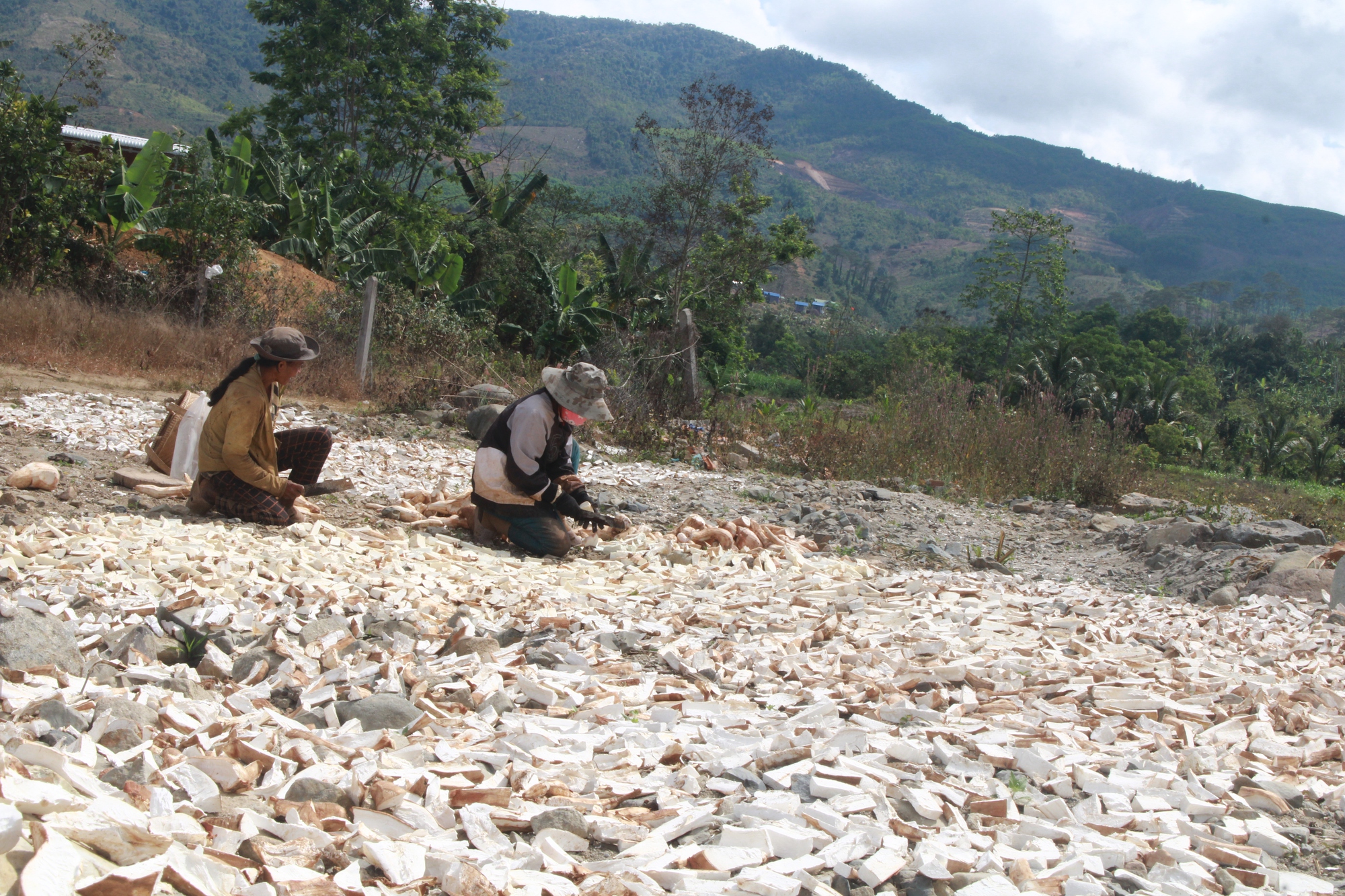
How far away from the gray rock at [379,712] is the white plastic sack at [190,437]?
3186 mm

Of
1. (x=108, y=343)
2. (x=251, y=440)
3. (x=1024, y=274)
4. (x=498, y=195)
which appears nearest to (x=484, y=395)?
(x=108, y=343)

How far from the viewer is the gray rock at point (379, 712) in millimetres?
2525

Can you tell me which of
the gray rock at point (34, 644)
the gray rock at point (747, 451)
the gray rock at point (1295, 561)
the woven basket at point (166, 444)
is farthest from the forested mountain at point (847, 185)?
the gray rock at point (1295, 561)

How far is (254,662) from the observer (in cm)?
290

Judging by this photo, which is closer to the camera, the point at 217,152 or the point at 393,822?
the point at 393,822

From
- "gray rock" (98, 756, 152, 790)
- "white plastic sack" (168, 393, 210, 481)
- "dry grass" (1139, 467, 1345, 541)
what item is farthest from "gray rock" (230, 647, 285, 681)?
"dry grass" (1139, 467, 1345, 541)

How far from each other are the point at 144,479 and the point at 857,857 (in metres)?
4.84

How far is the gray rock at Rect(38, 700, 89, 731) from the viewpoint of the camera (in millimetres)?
2178

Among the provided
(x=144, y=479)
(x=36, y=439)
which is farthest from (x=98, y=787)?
(x=36, y=439)

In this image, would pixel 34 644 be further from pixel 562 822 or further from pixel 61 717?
pixel 562 822

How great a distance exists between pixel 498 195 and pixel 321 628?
19.4m

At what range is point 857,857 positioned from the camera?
1940 mm

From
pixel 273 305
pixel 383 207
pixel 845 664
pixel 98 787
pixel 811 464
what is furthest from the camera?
pixel 383 207

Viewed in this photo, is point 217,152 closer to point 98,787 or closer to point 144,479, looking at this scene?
point 144,479
